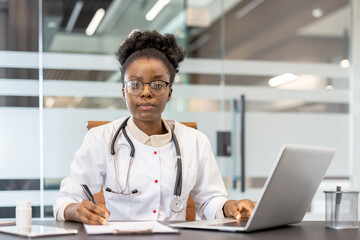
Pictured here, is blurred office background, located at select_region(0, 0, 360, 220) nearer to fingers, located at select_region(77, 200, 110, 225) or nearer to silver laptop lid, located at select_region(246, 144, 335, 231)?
fingers, located at select_region(77, 200, 110, 225)

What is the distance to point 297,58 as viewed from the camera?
13.1 feet

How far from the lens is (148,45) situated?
2.07 metres

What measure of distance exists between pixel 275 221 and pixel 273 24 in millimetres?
2711

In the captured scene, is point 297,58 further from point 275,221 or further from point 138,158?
point 275,221

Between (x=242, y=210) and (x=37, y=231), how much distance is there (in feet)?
2.12

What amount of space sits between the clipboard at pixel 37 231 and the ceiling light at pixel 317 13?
3126mm

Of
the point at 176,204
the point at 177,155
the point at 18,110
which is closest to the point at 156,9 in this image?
the point at 18,110

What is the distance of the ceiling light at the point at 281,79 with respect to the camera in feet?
12.8

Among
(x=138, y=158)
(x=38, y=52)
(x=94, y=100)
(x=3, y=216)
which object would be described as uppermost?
(x=38, y=52)

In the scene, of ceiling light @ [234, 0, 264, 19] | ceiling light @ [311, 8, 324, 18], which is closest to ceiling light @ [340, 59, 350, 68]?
ceiling light @ [311, 8, 324, 18]

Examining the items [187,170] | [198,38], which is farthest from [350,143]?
[187,170]

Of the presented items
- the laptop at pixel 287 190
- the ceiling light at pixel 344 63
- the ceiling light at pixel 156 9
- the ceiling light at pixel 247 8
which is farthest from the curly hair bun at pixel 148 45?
the ceiling light at pixel 344 63

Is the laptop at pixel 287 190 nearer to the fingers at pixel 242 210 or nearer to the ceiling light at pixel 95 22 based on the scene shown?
the fingers at pixel 242 210

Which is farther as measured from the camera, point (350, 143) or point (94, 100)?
point (350, 143)
